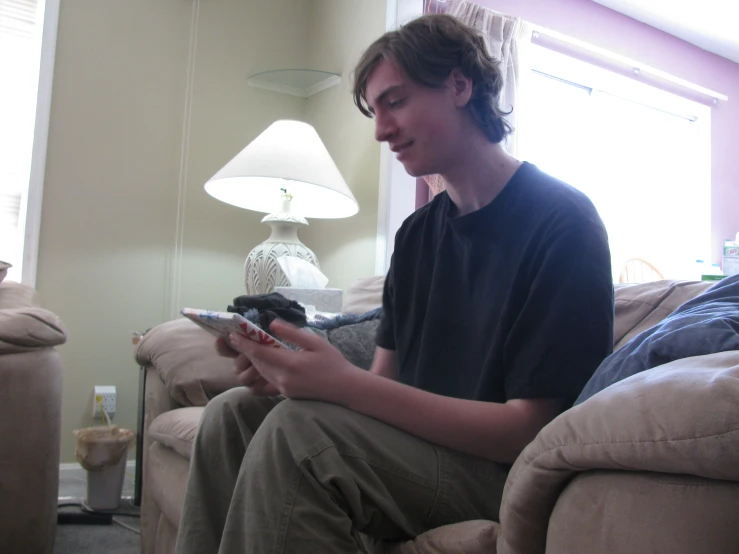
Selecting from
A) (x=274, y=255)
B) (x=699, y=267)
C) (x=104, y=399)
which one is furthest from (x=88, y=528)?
(x=699, y=267)

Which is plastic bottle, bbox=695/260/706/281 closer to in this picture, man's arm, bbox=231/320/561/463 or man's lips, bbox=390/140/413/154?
man's lips, bbox=390/140/413/154

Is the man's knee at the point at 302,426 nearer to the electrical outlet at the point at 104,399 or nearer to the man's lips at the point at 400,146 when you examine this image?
the man's lips at the point at 400,146

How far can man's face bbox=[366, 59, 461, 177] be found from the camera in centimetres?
104

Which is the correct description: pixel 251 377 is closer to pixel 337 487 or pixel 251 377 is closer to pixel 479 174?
pixel 337 487

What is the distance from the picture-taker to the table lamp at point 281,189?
2199mm

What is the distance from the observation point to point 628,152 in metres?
4.14

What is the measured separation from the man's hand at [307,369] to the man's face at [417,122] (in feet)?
1.19

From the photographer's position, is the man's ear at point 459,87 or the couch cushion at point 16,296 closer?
the man's ear at point 459,87

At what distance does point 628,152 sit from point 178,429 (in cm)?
356

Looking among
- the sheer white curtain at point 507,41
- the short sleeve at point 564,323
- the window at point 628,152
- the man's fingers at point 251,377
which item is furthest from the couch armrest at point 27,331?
the window at point 628,152

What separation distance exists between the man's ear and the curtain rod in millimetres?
2422

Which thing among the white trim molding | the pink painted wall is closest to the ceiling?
the pink painted wall

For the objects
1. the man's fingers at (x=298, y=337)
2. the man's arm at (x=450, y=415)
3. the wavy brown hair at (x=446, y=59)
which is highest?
the wavy brown hair at (x=446, y=59)

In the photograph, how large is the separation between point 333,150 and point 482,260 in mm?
1932
